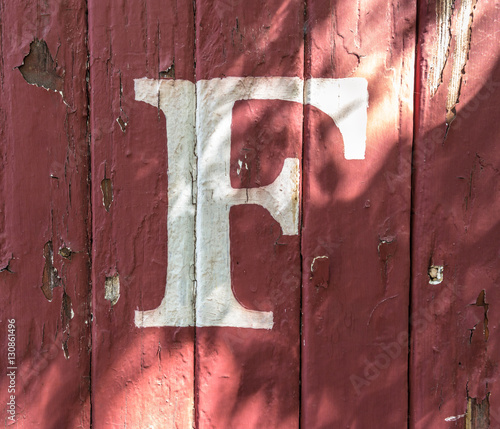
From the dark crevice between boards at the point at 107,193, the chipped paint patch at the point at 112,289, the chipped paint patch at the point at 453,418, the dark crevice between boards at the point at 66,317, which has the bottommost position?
the chipped paint patch at the point at 453,418

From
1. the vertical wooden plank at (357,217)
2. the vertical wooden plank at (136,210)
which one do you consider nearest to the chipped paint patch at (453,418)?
the vertical wooden plank at (357,217)

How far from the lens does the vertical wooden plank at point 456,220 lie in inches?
37.9

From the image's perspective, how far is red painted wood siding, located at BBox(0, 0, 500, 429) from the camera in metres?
0.96

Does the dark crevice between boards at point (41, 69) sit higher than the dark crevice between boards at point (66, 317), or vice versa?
the dark crevice between boards at point (41, 69)

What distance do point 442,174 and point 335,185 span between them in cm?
27

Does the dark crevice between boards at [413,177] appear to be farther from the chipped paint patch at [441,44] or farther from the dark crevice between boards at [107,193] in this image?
the dark crevice between boards at [107,193]

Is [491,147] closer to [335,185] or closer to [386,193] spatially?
[386,193]

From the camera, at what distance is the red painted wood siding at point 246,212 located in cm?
96

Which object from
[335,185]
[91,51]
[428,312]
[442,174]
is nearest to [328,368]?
[428,312]

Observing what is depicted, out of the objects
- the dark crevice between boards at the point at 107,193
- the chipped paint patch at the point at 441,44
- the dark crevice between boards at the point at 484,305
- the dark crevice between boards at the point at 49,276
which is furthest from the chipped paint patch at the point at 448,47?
the dark crevice between boards at the point at 49,276

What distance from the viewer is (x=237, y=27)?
0.96 meters

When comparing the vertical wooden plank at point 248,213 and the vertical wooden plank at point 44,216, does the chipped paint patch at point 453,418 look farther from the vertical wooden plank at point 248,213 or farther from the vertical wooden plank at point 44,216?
the vertical wooden plank at point 44,216

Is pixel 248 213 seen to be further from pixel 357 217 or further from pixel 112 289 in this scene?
pixel 112 289

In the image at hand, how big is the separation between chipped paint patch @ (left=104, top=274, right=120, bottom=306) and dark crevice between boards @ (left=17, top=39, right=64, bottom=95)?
0.48m
